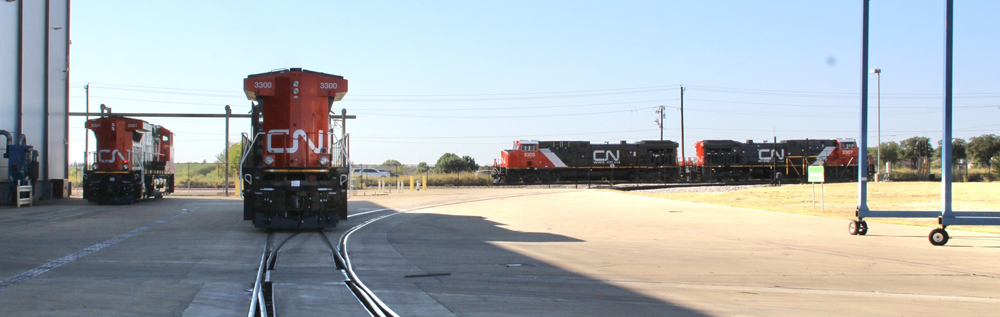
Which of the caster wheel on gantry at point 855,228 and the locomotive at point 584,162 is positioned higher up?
the locomotive at point 584,162

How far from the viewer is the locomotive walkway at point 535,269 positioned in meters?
6.75

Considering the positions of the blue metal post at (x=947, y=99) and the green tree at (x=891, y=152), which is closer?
the blue metal post at (x=947, y=99)

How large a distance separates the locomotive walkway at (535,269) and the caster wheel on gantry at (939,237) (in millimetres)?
185

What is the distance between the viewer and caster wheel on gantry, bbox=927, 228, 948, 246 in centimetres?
1237

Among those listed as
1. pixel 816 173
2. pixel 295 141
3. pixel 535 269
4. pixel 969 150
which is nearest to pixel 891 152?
pixel 969 150

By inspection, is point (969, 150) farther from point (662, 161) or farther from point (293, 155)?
point (293, 155)

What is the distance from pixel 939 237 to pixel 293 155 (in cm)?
1275

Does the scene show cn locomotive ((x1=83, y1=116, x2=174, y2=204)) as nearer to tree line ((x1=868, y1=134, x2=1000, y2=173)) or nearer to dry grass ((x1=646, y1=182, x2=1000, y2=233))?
dry grass ((x1=646, y1=182, x2=1000, y2=233))

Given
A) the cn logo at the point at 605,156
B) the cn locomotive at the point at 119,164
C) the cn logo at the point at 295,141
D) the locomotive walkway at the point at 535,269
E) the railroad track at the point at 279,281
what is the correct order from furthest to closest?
the cn logo at the point at 605,156
the cn locomotive at the point at 119,164
the cn logo at the point at 295,141
the locomotive walkway at the point at 535,269
the railroad track at the point at 279,281

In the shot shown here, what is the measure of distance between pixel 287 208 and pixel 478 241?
413 cm

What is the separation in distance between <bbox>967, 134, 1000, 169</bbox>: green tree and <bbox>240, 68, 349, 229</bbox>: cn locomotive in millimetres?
81095

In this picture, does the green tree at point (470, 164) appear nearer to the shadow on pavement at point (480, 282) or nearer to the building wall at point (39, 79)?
the building wall at point (39, 79)

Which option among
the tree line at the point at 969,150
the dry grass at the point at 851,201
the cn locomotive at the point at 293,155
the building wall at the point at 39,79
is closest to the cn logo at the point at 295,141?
the cn locomotive at the point at 293,155

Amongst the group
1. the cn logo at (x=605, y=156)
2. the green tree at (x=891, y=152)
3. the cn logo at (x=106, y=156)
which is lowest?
the cn logo at (x=106, y=156)
